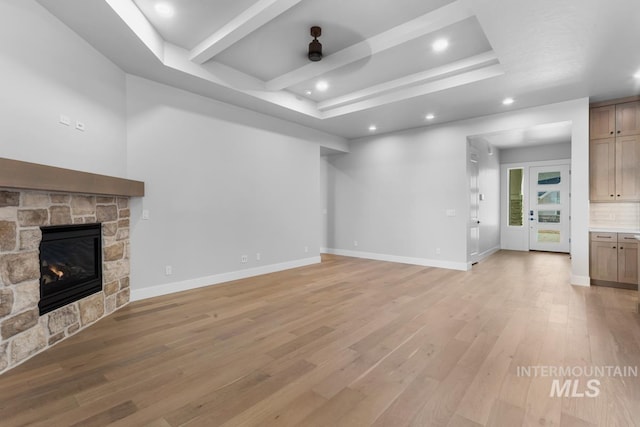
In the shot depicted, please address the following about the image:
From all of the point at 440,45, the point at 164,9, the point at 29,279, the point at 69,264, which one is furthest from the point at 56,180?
the point at 440,45

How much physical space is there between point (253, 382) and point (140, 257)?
275 centimetres

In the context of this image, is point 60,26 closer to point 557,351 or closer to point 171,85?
point 171,85

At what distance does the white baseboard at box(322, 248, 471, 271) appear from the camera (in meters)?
5.96

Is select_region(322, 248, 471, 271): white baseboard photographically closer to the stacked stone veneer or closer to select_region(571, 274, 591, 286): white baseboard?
select_region(571, 274, 591, 286): white baseboard

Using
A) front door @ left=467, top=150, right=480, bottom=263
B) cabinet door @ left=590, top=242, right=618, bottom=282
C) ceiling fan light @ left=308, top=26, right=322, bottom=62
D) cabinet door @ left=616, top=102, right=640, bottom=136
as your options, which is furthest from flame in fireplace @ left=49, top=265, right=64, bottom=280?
cabinet door @ left=616, top=102, right=640, bottom=136

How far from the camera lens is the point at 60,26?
2818 mm

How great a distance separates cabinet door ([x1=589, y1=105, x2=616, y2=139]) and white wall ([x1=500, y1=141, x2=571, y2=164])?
11.3ft

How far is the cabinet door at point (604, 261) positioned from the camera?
181 inches

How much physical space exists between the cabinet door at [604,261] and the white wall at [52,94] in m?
7.02

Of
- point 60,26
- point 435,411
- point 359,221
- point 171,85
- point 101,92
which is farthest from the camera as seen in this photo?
point 359,221

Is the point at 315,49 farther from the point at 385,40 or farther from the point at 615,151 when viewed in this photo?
the point at 615,151

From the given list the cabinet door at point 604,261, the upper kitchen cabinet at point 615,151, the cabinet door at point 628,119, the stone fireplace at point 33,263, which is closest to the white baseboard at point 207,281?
the stone fireplace at point 33,263

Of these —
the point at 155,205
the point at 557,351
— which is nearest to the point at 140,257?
the point at 155,205

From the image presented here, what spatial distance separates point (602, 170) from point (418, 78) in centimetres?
335
